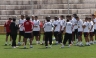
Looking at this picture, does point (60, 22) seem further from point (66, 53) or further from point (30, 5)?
point (30, 5)

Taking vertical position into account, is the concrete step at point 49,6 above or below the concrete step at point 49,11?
above

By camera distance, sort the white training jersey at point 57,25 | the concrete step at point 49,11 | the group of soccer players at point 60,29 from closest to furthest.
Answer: the group of soccer players at point 60,29, the white training jersey at point 57,25, the concrete step at point 49,11

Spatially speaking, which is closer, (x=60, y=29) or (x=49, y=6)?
(x=60, y=29)

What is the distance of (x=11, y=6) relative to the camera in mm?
40781

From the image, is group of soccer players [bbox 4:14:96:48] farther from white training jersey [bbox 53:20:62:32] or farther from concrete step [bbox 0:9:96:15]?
concrete step [bbox 0:9:96:15]

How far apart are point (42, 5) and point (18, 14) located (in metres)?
2.74

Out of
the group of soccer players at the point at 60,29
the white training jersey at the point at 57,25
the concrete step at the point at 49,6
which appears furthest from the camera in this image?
the concrete step at the point at 49,6

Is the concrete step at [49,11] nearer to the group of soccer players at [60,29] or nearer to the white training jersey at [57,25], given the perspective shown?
the group of soccer players at [60,29]

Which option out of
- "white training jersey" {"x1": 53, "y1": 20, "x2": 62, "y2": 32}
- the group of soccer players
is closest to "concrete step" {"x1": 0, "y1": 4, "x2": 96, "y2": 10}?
the group of soccer players

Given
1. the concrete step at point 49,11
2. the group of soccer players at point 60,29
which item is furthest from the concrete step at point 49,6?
the group of soccer players at point 60,29

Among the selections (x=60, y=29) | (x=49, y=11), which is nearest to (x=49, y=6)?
(x=49, y=11)

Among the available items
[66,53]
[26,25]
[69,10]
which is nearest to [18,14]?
[69,10]

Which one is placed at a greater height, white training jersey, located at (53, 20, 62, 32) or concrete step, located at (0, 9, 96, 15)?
white training jersey, located at (53, 20, 62, 32)

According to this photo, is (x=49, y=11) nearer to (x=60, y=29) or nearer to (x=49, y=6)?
(x=49, y=6)
